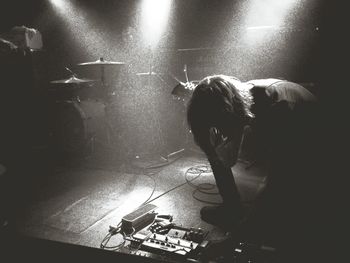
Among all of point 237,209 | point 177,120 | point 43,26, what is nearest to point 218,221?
point 237,209

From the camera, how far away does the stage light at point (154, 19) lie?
23.3ft

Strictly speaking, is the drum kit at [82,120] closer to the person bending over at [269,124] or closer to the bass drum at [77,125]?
the bass drum at [77,125]

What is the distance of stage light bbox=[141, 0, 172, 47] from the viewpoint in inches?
280

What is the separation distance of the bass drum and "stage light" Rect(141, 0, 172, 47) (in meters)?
2.37

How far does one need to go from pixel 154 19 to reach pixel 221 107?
587 centimetres

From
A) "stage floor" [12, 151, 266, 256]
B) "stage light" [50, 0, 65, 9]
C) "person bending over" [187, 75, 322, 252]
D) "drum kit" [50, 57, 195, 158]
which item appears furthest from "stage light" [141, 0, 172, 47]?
"person bending over" [187, 75, 322, 252]

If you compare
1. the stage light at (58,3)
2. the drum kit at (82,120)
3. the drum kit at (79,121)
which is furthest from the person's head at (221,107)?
the stage light at (58,3)

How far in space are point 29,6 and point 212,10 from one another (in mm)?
4614

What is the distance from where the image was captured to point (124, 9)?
7.27 meters

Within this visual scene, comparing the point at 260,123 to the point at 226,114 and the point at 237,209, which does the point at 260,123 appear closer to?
the point at 226,114

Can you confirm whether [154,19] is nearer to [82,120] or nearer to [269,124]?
[82,120]

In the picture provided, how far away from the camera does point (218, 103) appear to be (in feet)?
6.86

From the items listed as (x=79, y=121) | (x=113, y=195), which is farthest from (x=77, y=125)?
(x=113, y=195)

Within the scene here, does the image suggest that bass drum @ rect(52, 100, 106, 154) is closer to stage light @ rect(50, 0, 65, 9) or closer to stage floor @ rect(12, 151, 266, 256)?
stage floor @ rect(12, 151, 266, 256)
